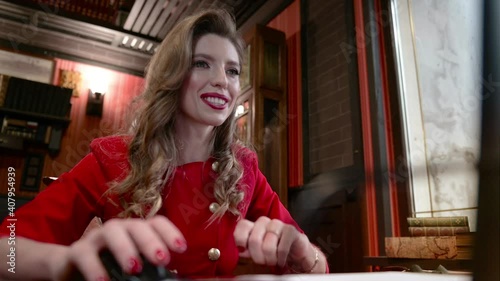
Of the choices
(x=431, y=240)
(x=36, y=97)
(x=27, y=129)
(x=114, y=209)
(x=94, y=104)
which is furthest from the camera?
(x=94, y=104)

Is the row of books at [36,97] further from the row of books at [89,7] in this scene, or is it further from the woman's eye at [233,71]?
the woman's eye at [233,71]

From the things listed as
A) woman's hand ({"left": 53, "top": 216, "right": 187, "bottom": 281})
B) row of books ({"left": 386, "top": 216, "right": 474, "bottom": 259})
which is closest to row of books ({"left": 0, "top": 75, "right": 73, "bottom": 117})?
row of books ({"left": 386, "top": 216, "right": 474, "bottom": 259})

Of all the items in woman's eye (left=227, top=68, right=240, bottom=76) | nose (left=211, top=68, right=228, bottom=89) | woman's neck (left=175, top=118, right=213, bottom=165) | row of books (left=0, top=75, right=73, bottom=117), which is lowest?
woman's neck (left=175, top=118, right=213, bottom=165)

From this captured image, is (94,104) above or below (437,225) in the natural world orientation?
above

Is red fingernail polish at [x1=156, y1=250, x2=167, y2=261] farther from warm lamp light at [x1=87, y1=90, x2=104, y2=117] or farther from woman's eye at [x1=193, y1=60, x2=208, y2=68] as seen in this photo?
warm lamp light at [x1=87, y1=90, x2=104, y2=117]

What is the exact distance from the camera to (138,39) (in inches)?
189

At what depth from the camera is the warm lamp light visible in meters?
5.02

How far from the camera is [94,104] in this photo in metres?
5.02

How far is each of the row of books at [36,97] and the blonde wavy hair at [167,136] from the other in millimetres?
4135

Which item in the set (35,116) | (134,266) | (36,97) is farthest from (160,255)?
(36,97)

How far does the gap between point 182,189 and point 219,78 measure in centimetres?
36

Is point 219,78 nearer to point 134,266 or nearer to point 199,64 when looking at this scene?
point 199,64

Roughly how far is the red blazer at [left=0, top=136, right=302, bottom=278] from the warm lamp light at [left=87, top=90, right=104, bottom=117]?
14.4ft

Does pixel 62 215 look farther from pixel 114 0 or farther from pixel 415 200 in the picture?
pixel 114 0
